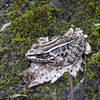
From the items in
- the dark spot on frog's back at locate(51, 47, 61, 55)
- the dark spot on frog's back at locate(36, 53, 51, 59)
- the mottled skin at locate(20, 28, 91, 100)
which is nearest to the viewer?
the mottled skin at locate(20, 28, 91, 100)

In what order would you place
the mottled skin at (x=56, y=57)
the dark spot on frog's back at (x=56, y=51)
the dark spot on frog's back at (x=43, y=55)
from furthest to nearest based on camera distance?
the dark spot on frog's back at (x=56, y=51)
the dark spot on frog's back at (x=43, y=55)
the mottled skin at (x=56, y=57)

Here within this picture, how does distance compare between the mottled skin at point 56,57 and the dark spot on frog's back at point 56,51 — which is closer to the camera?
the mottled skin at point 56,57

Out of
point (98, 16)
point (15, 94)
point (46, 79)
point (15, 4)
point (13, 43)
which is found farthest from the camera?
point (15, 4)

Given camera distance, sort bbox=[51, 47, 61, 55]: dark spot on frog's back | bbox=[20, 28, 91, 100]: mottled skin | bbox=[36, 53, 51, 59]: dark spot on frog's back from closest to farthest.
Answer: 1. bbox=[20, 28, 91, 100]: mottled skin
2. bbox=[36, 53, 51, 59]: dark spot on frog's back
3. bbox=[51, 47, 61, 55]: dark spot on frog's back

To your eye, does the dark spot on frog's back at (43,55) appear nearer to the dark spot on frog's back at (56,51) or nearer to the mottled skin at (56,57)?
the mottled skin at (56,57)

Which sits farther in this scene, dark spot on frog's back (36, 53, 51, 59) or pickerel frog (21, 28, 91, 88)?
dark spot on frog's back (36, 53, 51, 59)

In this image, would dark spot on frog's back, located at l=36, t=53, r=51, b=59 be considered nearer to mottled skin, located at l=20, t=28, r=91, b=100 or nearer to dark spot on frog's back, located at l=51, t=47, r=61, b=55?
mottled skin, located at l=20, t=28, r=91, b=100

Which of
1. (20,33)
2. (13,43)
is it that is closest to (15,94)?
(13,43)

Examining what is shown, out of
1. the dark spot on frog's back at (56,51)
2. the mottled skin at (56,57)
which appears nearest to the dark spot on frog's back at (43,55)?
the mottled skin at (56,57)

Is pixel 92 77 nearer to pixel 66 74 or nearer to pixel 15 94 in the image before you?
pixel 66 74

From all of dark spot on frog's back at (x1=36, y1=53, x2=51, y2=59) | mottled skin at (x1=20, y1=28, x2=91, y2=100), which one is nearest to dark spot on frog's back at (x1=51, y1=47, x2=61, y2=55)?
mottled skin at (x1=20, y1=28, x2=91, y2=100)

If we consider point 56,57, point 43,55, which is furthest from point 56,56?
point 43,55
